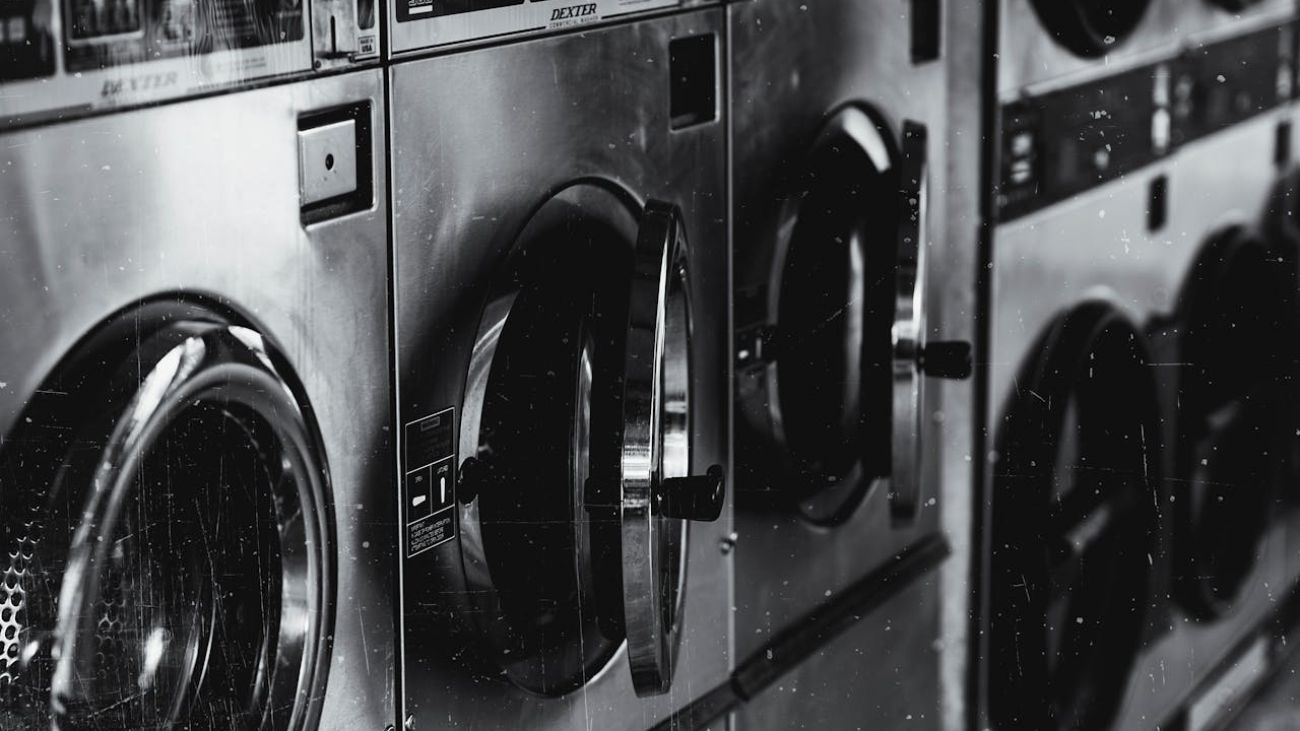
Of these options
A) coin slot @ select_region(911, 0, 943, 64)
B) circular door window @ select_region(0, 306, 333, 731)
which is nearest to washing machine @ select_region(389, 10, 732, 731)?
circular door window @ select_region(0, 306, 333, 731)

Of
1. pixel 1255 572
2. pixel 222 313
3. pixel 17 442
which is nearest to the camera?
pixel 17 442

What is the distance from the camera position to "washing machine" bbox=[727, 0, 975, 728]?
1377 millimetres

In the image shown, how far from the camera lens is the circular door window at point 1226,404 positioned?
6.15 ft

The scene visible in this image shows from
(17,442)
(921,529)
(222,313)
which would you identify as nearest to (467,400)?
(222,313)

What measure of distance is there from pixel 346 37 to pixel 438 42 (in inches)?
3.3

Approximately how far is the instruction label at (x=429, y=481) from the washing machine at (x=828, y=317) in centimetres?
36

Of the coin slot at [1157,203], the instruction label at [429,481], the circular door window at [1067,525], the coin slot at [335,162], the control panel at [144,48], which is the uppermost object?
the control panel at [144,48]

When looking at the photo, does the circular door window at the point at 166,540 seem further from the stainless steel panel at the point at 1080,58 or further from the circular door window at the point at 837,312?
the stainless steel panel at the point at 1080,58

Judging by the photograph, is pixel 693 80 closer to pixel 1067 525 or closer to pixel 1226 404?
pixel 1067 525

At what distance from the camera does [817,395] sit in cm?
145

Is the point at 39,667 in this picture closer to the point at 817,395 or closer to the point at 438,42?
the point at 438,42

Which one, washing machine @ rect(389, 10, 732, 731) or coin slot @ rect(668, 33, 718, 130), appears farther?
coin slot @ rect(668, 33, 718, 130)

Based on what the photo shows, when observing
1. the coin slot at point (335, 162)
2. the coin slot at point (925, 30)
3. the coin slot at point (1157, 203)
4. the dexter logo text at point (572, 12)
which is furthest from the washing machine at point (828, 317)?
the coin slot at point (335, 162)

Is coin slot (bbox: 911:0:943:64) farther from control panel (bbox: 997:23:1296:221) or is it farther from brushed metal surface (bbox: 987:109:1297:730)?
brushed metal surface (bbox: 987:109:1297:730)
